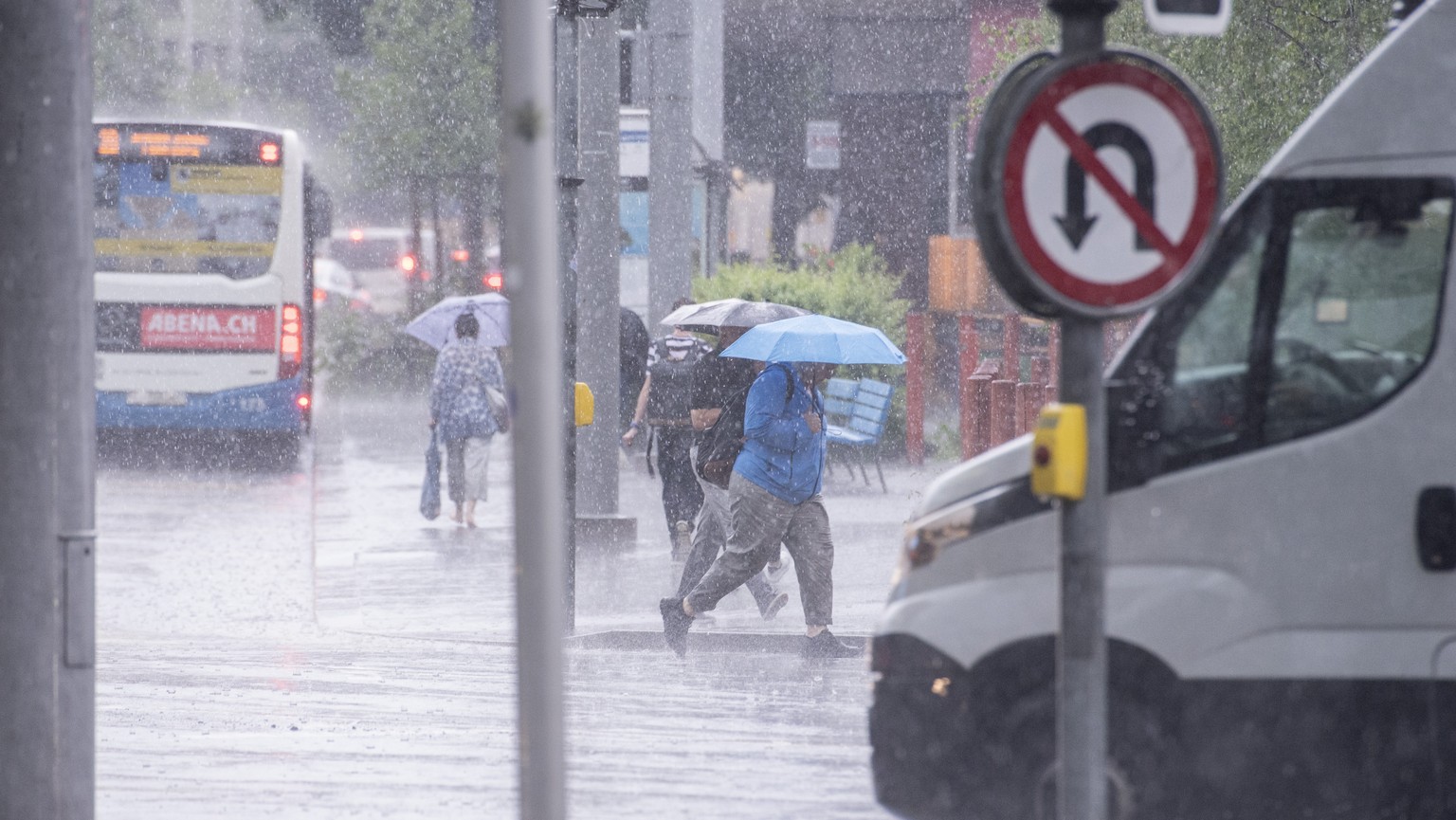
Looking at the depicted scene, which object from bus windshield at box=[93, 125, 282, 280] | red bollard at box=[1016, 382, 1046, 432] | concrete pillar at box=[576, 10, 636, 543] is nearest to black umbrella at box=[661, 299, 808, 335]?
concrete pillar at box=[576, 10, 636, 543]

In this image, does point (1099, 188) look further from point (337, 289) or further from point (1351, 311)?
point (337, 289)

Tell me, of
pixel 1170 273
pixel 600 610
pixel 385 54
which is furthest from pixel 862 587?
pixel 385 54

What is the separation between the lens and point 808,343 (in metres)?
9.57

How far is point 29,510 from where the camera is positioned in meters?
5.04

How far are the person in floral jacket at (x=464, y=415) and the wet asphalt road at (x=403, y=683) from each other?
370 millimetres

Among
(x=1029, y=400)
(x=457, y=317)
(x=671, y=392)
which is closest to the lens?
(x=671, y=392)

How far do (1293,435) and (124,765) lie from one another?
4502 mm

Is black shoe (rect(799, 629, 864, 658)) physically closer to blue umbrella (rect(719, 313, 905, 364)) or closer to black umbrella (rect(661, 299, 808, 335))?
blue umbrella (rect(719, 313, 905, 364))

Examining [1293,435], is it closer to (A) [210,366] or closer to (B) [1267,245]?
(B) [1267,245]

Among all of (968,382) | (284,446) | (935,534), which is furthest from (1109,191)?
(284,446)

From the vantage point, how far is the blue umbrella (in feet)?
31.1

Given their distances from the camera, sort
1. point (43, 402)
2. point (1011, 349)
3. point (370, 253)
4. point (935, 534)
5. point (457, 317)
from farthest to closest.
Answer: point (370, 253) < point (1011, 349) < point (457, 317) < point (935, 534) < point (43, 402)

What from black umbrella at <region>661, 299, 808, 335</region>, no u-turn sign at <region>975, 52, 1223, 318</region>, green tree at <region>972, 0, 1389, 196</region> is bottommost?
black umbrella at <region>661, 299, 808, 335</region>

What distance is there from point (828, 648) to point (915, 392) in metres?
9.63
